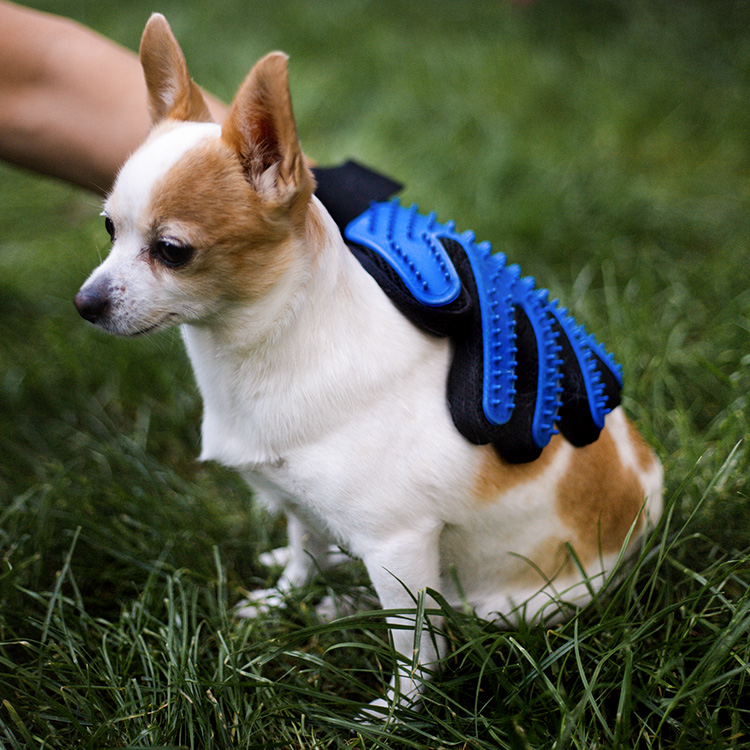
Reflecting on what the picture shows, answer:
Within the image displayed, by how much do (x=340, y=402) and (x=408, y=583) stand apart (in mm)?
439

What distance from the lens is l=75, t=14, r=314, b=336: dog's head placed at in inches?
55.9

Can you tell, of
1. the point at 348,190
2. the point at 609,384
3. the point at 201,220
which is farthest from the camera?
the point at 348,190

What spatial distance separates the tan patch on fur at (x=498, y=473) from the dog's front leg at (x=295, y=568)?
57 centimetres

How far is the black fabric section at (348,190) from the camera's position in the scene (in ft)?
6.54

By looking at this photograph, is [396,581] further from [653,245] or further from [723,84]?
[723,84]

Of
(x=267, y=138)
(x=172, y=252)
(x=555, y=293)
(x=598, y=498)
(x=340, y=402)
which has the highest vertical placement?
(x=267, y=138)

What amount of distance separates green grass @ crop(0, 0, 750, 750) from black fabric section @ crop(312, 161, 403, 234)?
62 centimetres

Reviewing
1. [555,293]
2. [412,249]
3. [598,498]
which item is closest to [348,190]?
[412,249]

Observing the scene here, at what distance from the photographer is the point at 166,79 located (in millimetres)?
1636

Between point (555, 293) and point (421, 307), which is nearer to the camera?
point (421, 307)

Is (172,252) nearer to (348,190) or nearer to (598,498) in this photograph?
(348,190)

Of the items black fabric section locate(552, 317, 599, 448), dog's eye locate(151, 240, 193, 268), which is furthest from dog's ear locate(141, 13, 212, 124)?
black fabric section locate(552, 317, 599, 448)

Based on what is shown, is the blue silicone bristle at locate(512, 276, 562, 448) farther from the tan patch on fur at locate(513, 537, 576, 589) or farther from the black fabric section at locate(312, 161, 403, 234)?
the black fabric section at locate(312, 161, 403, 234)

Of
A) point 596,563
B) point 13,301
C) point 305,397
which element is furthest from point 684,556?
point 13,301
